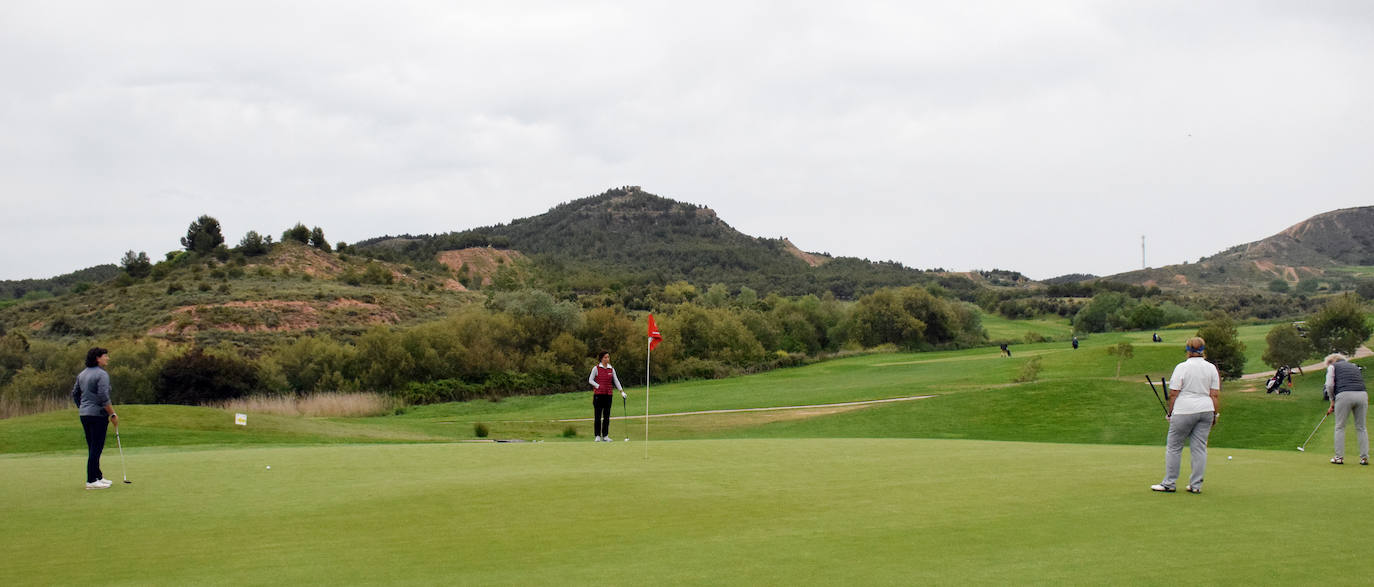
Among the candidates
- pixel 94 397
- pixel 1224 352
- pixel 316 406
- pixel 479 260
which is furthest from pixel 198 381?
pixel 479 260

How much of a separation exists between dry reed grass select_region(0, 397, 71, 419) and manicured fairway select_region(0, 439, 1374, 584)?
2577cm

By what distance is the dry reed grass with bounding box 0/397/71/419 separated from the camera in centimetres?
3420

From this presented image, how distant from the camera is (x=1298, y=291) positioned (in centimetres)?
12538

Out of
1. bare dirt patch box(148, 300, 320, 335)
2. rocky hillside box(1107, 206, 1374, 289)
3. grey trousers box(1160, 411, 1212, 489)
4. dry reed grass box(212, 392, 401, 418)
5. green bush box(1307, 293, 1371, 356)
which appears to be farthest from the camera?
rocky hillside box(1107, 206, 1374, 289)

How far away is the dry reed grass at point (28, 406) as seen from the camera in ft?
112

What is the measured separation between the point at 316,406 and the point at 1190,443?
35493 millimetres

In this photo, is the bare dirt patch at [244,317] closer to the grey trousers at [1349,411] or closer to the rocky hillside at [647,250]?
the rocky hillside at [647,250]

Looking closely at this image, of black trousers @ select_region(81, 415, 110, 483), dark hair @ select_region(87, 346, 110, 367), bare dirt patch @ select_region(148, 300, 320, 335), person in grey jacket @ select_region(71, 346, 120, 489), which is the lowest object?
black trousers @ select_region(81, 415, 110, 483)

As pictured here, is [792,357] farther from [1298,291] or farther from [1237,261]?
[1237,261]

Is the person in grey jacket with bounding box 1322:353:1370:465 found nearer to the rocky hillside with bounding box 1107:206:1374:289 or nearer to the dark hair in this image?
the dark hair

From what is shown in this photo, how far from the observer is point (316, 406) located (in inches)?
1507

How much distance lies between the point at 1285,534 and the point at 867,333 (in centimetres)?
7475

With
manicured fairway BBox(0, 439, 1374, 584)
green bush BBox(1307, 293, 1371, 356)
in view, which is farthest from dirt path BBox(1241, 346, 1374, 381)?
manicured fairway BBox(0, 439, 1374, 584)

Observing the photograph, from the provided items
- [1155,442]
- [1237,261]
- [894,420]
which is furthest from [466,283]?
[1237,261]
